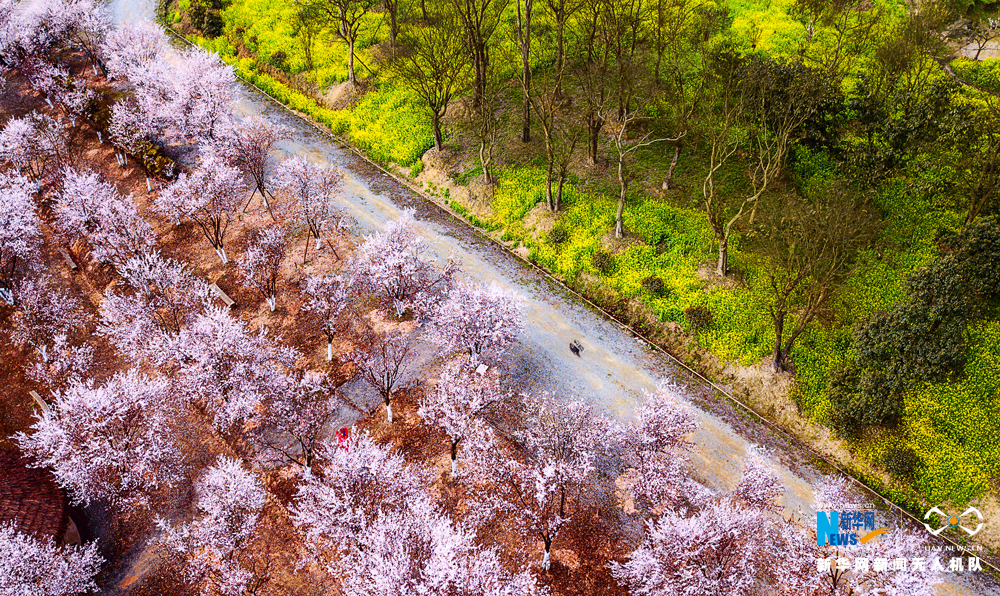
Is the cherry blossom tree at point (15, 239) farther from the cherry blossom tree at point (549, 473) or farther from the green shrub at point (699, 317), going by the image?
the green shrub at point (699, 317)

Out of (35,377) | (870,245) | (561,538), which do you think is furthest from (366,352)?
(870,245)

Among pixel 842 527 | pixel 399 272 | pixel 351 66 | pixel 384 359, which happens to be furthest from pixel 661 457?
pixel 351 66

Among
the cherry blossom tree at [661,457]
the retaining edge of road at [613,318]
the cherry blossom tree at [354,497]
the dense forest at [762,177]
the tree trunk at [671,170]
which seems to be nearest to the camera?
the cherry blossom tree at [354,497]

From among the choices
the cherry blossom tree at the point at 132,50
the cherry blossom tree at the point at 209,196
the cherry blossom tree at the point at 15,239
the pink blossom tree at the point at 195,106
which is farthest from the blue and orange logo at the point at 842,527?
the cherry blossom tree at the point at 132,50

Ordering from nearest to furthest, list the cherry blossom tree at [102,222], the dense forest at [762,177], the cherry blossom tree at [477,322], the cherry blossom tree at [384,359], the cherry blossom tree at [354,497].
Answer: the cherry blossom tree at [354,497] → the dense forest at [762,177] → the cherry blossom tree at [384,359] → the cherry blossom tree at [477,322] → the cherry blossom tree at [102,222]

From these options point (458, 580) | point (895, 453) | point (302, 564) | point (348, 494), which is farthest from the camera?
point (895, 453)

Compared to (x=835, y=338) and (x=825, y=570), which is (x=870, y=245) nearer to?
(x=835, y=338)

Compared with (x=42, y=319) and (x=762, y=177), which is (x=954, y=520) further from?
(x=42, y=319)
